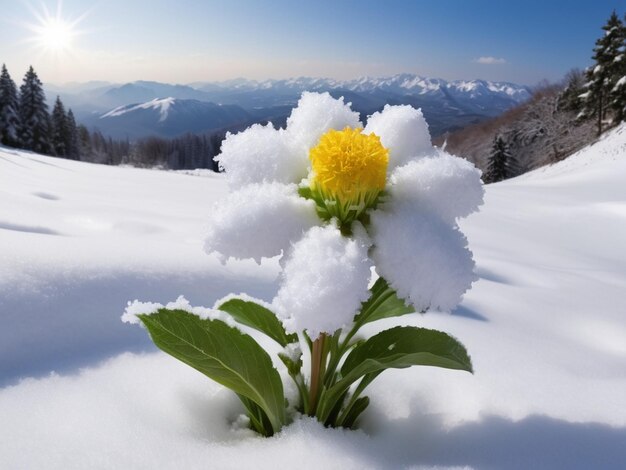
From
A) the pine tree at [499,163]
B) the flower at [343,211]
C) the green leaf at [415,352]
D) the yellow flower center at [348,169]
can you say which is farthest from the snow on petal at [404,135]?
the pine tree at [499,163]

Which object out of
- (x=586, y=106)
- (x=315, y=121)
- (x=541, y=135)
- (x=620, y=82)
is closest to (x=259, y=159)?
(x=315, y=121)

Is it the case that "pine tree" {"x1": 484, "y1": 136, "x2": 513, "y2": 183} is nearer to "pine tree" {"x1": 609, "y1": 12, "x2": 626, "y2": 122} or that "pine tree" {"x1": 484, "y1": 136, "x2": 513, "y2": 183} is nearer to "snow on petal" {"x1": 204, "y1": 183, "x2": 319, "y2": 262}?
"pine tree" {"x1": 609, "y1": 12, "x2": 626, "y2": 122}

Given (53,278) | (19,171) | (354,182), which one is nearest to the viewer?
(354,182)

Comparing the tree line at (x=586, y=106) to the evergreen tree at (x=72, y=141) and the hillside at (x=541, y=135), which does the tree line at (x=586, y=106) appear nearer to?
the hillside at (x=541, y=135)

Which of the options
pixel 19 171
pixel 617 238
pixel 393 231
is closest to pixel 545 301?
pixel 393 231

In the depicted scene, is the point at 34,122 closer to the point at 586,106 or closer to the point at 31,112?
the point at 31,112

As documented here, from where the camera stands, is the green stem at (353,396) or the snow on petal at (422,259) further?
the green stem at (353,396)

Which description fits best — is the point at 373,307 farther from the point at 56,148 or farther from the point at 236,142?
the point at 56,148
